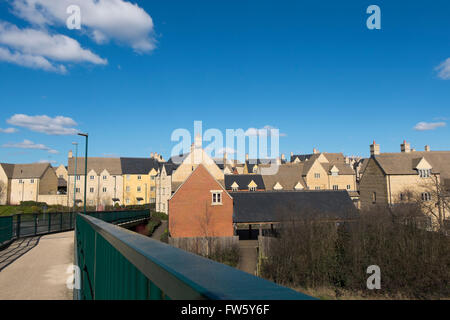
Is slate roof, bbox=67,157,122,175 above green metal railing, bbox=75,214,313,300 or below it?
above

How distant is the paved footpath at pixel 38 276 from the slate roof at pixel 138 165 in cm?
5737

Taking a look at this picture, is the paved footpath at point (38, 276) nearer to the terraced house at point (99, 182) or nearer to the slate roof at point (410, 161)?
the slate roof at point (410, 161)

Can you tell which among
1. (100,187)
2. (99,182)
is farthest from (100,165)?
(100,187)

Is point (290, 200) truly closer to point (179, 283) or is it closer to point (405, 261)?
point (405, 261)

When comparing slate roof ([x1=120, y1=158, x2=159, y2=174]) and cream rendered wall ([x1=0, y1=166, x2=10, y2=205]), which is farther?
slate roof ([x1=120, y1=158, x2=159, y2=174])

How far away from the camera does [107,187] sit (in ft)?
225

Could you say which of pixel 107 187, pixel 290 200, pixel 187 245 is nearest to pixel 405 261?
pixel 290 200

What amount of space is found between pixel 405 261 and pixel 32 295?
2630cm

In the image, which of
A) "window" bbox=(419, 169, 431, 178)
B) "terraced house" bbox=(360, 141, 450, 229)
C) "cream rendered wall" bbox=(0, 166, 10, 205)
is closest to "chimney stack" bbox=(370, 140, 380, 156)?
"terraced house" bbox=(360, 141, 450, 229)

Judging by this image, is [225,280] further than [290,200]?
No

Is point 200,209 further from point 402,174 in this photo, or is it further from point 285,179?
point 402,174

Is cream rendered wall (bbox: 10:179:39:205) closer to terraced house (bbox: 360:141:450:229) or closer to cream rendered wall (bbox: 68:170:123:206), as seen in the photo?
cream rendered wall (bbox: 68:170:123:206)

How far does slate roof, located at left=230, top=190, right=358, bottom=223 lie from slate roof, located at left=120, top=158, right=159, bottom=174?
4089cm

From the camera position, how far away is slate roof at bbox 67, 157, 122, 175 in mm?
69500
